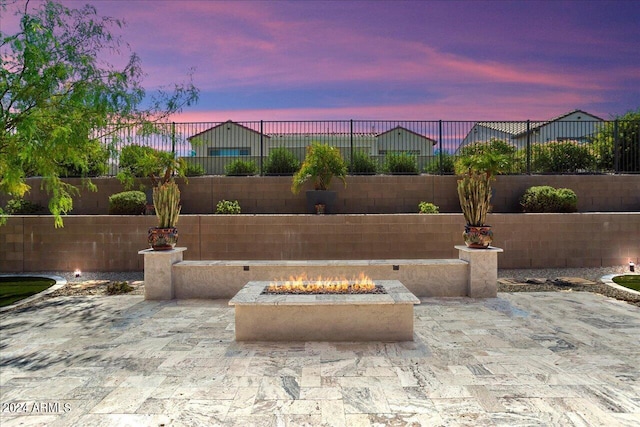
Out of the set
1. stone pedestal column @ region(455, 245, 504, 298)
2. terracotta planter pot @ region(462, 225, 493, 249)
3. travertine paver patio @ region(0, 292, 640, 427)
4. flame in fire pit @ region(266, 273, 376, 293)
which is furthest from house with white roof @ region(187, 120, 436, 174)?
travertine paver patio @ region(0, 292, 640, 427)

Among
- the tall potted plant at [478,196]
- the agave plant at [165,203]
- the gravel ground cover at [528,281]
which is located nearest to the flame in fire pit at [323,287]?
the tall potted plant at [478,196]

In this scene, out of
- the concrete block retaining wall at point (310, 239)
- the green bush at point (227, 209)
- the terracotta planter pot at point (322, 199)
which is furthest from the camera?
the terracotta planter pot at point (322, 199)

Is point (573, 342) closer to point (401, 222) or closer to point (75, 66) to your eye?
point (401, 222)

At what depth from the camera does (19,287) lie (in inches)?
451

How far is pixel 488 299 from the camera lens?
9367 millimetres

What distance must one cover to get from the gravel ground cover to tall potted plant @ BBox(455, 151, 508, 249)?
1.79 m

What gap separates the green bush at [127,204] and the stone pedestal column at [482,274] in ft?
35.4

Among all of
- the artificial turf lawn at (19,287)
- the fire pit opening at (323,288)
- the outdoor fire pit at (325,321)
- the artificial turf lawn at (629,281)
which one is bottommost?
the artificial turf lawn at (19,287)

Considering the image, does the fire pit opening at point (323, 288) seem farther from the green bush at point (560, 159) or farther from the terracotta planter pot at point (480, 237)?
the green bush at point (560, 159)

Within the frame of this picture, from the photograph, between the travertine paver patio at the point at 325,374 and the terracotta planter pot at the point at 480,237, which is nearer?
the travertine paver patio at the point at 325,374

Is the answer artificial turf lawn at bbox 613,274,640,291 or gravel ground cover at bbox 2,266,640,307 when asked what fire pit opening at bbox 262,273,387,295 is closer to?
gravel ground cover at bbox 2,266,640,307

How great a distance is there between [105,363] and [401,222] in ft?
31.9

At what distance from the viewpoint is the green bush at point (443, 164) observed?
58.0 ft

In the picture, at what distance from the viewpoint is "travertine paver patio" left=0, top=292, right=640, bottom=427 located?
409 cm
